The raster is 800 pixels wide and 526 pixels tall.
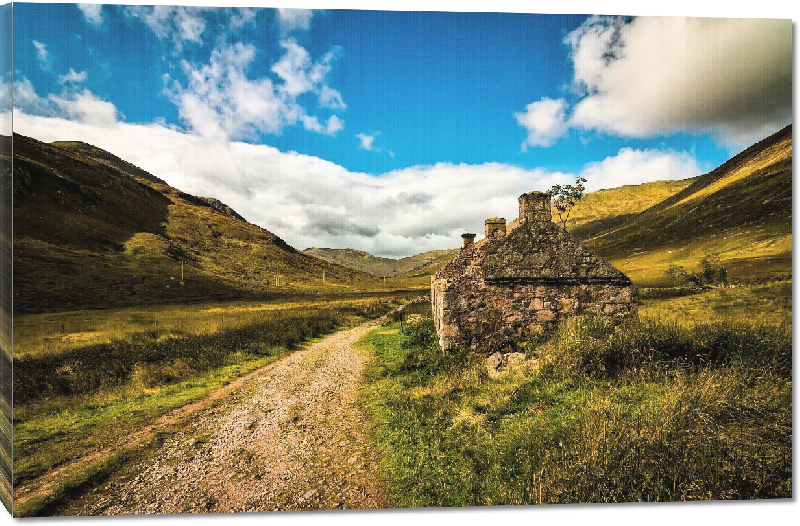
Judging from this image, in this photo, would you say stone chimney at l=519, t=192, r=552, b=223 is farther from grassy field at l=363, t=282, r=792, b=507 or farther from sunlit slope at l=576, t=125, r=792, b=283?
sunlit slope at l=576, t=125, r=792, b=283

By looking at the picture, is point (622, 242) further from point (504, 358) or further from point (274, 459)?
point (274, 459)

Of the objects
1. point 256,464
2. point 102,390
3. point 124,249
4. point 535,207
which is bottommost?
point 102,390

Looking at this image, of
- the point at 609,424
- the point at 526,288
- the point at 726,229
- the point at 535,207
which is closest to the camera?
the point at 609,424

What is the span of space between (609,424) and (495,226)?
25.2ft

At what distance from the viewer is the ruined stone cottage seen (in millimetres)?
10430

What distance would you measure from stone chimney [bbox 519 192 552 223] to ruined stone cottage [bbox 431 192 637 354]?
3cm

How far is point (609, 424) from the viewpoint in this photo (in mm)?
4414

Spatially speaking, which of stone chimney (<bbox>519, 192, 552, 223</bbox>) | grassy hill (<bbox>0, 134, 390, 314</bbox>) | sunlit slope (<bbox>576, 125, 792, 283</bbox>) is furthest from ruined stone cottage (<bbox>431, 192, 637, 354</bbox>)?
grassy hill (<bbox>0, 134, 390, 314</bbox>)

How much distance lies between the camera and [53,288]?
141 ft

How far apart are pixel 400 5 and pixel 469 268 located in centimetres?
→ 771

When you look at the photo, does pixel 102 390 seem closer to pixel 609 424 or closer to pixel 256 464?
pixel 256 464

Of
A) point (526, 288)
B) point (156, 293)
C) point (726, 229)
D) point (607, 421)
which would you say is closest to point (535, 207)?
point (526, 288)

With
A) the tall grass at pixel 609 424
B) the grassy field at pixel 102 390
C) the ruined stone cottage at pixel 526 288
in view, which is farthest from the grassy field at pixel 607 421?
the grassy field at pixel 102 390

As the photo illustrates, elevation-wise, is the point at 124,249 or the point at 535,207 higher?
the point at 124,249
